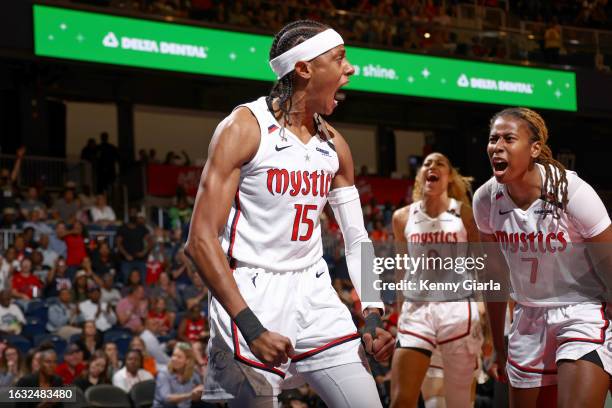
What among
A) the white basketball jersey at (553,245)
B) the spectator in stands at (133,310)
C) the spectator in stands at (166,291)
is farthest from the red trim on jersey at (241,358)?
the spectator in stands at (166,291)

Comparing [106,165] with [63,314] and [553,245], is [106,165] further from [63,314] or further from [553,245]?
[553,245]

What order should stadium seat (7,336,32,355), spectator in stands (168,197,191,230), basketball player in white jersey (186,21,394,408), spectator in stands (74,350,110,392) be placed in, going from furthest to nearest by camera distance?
spectator in stands (168,197,191,230), stadium seat (7,336,32,355), spectator in stands (74,350,110,392), basketball player in white jersey (186,21,394,408)

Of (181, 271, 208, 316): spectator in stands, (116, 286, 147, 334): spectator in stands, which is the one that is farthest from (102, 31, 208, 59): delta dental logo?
(116, 286, 147, 334): spectator in stands

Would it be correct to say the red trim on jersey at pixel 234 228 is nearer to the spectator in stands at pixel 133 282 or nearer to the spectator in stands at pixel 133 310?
the spectator in stands at pixel 133 310

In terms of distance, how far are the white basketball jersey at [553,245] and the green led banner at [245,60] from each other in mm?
9968

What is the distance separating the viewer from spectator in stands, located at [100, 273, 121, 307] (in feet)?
40.2

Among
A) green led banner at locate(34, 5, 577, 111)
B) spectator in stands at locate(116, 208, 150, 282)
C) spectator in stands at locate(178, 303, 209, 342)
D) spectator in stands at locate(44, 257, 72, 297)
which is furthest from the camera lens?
green led banner at locate(34, 5, 577, 111)

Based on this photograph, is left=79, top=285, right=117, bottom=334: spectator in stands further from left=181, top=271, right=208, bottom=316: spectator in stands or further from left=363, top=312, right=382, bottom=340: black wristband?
left=363, top=312, right=382, bottom=340: black wristband

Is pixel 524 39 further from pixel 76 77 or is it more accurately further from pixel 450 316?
pixel 450 316

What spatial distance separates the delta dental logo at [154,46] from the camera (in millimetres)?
14789

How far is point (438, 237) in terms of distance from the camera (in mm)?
6688

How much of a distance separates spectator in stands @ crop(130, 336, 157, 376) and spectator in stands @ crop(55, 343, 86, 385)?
0.60 metres

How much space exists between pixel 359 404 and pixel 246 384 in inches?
16.8

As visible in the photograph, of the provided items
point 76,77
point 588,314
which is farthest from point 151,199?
point 588,314
